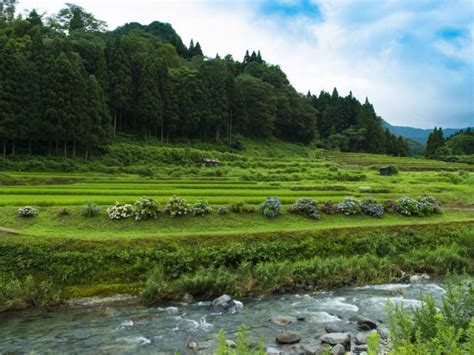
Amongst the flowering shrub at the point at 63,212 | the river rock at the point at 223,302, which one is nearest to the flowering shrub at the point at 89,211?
the flowering shrub at the point at 63,212

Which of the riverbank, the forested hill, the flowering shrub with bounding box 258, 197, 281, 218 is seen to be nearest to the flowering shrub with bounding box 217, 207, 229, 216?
the flowering shrub with bounding box 258, 197, 281, 218

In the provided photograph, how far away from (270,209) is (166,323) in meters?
9.63

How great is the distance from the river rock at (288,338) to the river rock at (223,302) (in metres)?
3.05

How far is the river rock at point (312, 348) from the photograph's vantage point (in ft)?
34.0

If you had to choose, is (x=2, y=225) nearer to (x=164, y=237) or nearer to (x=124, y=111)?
(x=164, y=237)

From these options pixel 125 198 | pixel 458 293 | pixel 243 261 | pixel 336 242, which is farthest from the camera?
pixel 125 198

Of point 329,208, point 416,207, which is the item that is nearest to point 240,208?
point 329,208

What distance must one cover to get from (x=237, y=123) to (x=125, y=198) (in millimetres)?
57428

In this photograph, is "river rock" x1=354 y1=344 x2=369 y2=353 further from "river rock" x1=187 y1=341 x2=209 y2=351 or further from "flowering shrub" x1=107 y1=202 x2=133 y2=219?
"flowering shrub" x1=107 y1=202 x2=133 y2=219

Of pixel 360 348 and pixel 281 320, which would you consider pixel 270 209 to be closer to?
pixel 281 320

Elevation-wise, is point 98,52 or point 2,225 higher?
point 98,52

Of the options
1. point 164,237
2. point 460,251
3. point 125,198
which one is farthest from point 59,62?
point 460,251

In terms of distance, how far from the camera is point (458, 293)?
917 centimetres

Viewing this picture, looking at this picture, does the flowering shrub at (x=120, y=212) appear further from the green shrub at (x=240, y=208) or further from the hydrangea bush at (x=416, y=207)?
the hydrangea bush at (x=416, y=207)
